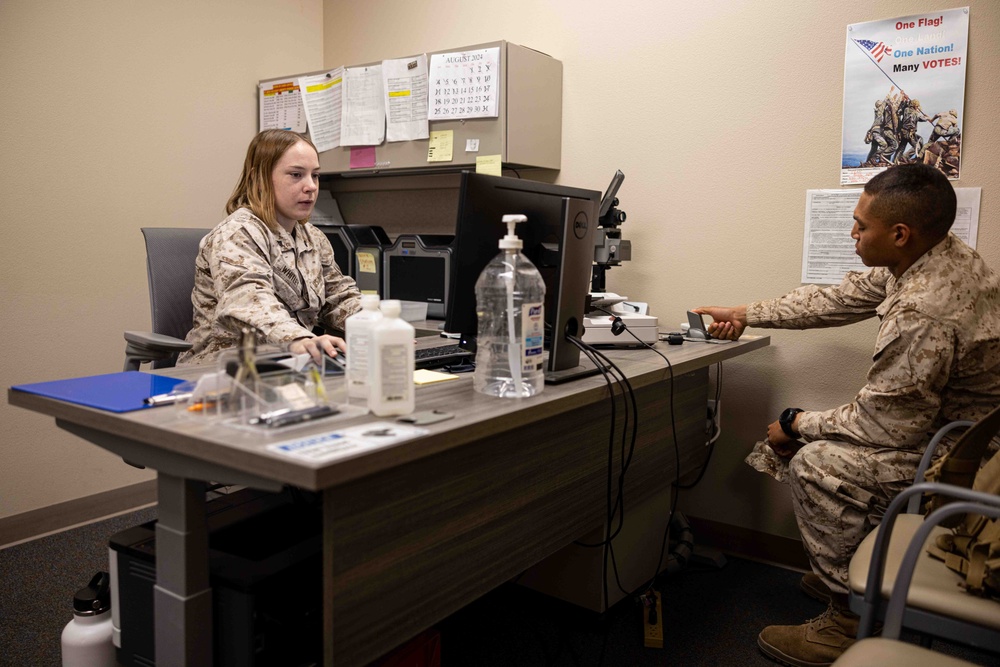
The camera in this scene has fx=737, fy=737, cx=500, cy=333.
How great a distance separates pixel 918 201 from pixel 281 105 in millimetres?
2492

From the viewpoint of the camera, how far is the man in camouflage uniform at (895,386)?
1739 mm

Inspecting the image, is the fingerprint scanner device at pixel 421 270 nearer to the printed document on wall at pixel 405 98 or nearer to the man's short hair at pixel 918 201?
the printed document on wall at pixel 405 98

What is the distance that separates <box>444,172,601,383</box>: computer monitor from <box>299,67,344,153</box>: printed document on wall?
1683mm

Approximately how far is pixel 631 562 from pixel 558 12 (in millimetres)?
1993

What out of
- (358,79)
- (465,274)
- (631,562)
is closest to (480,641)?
(631,562)

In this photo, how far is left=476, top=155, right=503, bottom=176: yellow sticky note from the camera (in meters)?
2.58

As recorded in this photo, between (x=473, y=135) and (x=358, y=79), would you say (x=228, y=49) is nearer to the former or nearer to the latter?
(x=358, y=79)

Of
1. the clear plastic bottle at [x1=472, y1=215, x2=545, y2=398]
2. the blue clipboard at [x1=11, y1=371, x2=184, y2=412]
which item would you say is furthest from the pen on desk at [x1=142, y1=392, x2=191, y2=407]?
the clear plastic bottle at [x1=472, y1=215, x2=545, y2=398]

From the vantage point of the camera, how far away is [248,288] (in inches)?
73.3

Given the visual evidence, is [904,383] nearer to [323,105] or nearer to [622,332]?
[622,332]

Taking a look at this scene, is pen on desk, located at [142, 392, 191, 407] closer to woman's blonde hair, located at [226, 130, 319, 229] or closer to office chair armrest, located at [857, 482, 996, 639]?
woman's blonde hair, located at [226, 130, 319, 229]

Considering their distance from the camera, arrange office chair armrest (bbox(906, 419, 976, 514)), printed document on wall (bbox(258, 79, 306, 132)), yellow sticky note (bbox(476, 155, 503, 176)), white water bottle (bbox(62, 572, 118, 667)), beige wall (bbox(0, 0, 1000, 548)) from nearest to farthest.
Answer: white water bottle (bbox(62, 572, 118, 667)) < office chair armrest (bbox(906, 419, 976, 514)) < beige wall (bbox(0, 0, 1000, 548)) < yellow sticky note (bbox(476, 155, 503, 176)) < printed document on wall (bbox(258, 79, 306, 132))

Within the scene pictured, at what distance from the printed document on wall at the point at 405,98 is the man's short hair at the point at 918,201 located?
5.26 feet

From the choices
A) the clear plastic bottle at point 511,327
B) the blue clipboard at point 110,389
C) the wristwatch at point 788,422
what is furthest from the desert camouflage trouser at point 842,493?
the blue clipboard at point 110,389
